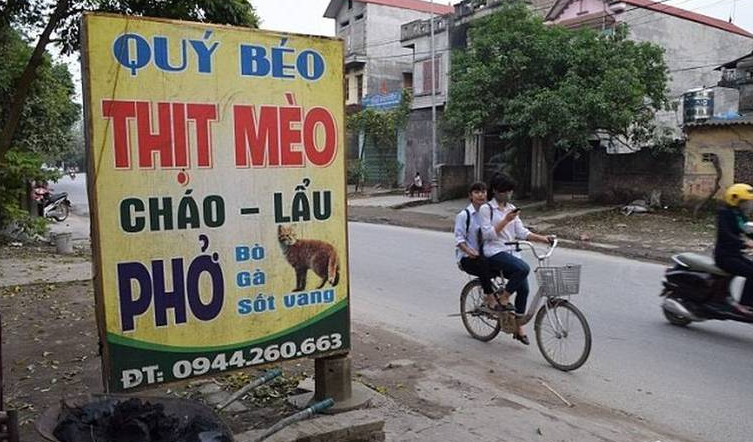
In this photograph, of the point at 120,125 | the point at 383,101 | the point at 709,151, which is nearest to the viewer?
the point at 120,125

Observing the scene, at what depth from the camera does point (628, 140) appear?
65.5ft

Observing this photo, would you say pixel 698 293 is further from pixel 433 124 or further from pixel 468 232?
pixel 433 124

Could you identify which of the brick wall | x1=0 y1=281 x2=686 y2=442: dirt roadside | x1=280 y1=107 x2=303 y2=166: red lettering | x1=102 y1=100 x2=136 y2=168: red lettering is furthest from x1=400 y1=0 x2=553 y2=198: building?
x1=102 y1=100 x2=136 y2=168: red lettering

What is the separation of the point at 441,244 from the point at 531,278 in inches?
198

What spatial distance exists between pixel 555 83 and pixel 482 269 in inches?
525

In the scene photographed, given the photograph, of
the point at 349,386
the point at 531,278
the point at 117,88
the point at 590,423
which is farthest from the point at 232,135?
the point at 531,278

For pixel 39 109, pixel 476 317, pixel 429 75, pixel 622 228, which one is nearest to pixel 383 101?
A: pixel 429 75

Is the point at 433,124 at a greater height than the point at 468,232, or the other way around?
the point at 433,124

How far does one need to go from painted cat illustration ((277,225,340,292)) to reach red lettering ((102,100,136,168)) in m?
0.93

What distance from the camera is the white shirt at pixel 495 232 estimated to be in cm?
610

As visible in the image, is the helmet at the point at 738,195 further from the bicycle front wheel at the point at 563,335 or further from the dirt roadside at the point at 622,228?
the dirt roadside at the point at 622,228

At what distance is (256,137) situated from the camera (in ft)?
11.9

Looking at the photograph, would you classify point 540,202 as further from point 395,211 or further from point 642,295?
point 642,295

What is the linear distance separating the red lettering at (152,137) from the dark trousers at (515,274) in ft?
11.8
